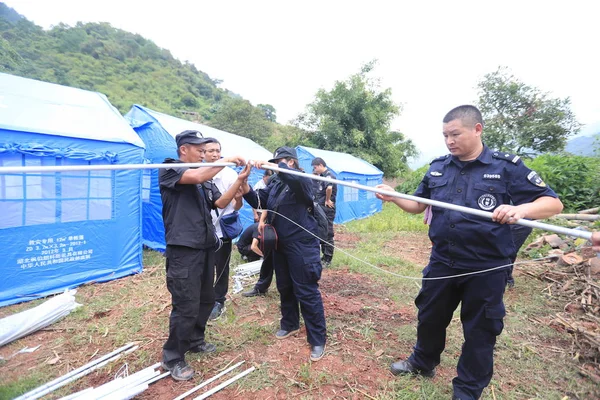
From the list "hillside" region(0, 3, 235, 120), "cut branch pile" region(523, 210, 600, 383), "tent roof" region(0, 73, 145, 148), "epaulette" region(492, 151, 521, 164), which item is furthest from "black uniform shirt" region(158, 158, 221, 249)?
"hillside" region(0, 3, 235, 120)

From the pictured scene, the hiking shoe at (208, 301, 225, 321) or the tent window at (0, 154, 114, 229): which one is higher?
the tent window at (0, 154, 114, 229)

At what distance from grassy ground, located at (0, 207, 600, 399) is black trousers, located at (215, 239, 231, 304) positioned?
36 cm

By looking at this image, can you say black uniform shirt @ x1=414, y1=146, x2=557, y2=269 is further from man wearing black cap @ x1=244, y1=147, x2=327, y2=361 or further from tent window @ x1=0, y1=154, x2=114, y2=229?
tent window @ x1=0, y1=154, x2=114, y2=229

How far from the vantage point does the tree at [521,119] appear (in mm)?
18297

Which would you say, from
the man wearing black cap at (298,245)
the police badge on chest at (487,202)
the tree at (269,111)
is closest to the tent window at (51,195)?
the man wearing black cap at (298,245)

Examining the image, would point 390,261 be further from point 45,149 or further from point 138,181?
point 45,149

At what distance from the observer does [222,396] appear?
254 cm

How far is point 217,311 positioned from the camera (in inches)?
154

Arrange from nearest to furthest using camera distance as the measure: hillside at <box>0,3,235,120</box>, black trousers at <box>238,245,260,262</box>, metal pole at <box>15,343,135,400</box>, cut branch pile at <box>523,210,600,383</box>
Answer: metal pole at <box>15,343,135,400</box> < cut branch pile at <box>523,210,600,383</box> < black trousers at <box>238,245,260,262</box> < hillside at <box>0,3,235,120</box>

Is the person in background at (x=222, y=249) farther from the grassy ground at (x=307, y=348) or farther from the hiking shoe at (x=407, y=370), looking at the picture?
the hiking shoe at (x=407, y=370)

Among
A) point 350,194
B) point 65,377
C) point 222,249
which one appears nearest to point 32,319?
point 65,377

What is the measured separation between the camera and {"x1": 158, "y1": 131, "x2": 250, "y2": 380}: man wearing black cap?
8.18 ft

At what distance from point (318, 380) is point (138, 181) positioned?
185 inches

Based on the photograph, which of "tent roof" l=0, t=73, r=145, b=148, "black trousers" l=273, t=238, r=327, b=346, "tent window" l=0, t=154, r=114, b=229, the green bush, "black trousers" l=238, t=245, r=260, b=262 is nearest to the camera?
"black trousers" l=273, t=238, r=327, b=346
